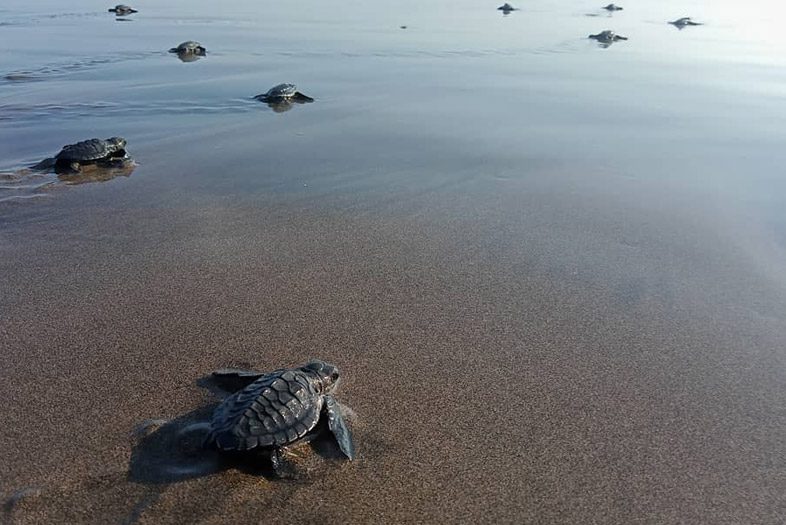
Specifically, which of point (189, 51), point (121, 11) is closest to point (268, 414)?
point (189, 51)

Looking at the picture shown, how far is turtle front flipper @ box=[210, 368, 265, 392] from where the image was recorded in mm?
3391

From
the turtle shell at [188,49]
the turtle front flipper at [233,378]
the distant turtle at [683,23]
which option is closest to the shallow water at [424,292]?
the turtle front flipper at [233,378]

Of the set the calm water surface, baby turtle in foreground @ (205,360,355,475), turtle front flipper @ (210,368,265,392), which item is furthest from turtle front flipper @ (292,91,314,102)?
baby turtle in foreground @ (205,360,355,475)

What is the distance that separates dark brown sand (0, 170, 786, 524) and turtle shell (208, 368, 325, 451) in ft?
0.61

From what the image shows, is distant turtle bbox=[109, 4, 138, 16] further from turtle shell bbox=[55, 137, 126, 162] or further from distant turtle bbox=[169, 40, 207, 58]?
turtle shell bbox=[55, 137, 126, 162]

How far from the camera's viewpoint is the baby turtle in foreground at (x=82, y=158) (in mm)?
6727

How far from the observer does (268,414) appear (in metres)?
2.86

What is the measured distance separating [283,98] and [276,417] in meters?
7.79

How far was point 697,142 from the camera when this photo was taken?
799 cm

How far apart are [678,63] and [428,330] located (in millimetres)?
12485

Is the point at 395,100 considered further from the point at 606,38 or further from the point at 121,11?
the point at 121,11

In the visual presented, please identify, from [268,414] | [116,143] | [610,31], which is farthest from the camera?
[610,31]

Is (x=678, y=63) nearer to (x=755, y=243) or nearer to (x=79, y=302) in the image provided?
(x=755, y=243)

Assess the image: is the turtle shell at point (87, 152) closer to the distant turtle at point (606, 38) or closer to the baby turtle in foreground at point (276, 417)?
the baby turtle in foreground at point (276, 417)
